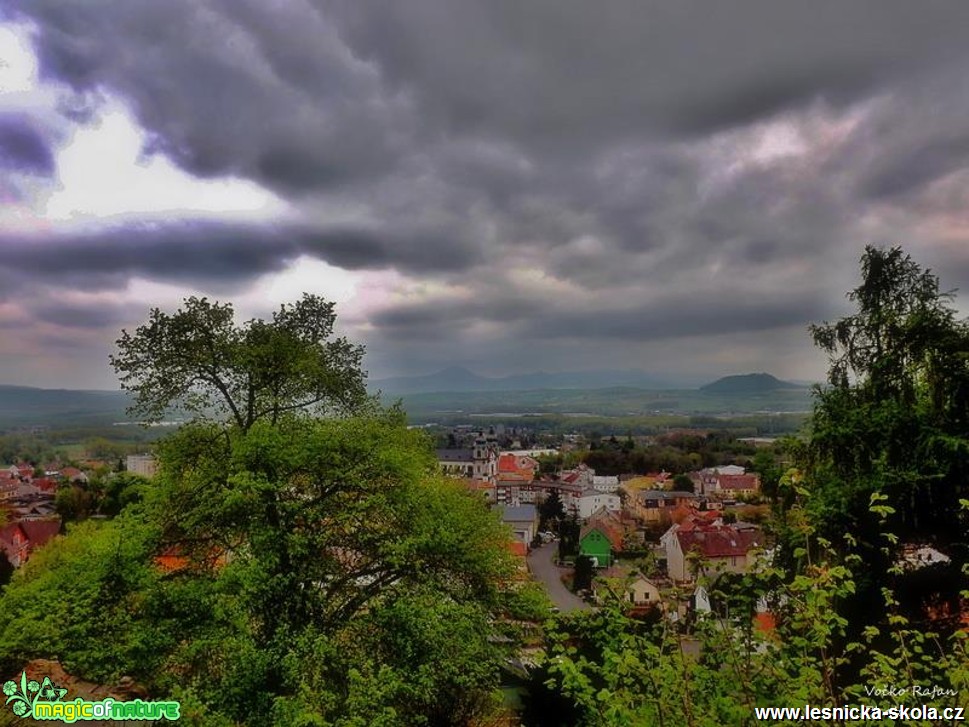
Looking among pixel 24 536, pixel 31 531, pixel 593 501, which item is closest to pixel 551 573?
pixel 593 501

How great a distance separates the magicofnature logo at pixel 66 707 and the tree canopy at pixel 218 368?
5.39m

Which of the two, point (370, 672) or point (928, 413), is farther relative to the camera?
point (928, 413)

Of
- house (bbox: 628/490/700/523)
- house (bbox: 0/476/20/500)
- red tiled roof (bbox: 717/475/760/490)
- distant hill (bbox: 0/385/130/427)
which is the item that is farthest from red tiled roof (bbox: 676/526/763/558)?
distant hill (bbox: 0/385/130/427)

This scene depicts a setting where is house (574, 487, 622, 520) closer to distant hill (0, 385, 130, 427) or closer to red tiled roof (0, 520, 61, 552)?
red tiled roof (0, 520, 61, 552)

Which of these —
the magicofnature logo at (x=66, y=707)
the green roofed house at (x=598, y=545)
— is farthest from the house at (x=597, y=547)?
the magicofnature logo at (x=66, y=707)

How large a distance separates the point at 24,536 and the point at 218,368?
110 feet

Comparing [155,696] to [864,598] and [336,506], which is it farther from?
[864,598]

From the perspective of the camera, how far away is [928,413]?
11.5 meters

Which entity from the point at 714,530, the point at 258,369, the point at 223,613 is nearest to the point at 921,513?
the point at 223,613

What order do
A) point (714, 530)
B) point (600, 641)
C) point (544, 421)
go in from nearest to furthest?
point (600, 641) → point (714, 530) → point (544, 421)

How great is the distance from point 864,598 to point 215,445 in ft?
41.7

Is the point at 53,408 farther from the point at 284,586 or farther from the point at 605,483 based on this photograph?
the point at 284,586

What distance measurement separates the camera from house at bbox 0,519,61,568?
32344 mm

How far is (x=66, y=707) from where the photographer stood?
7250mm
